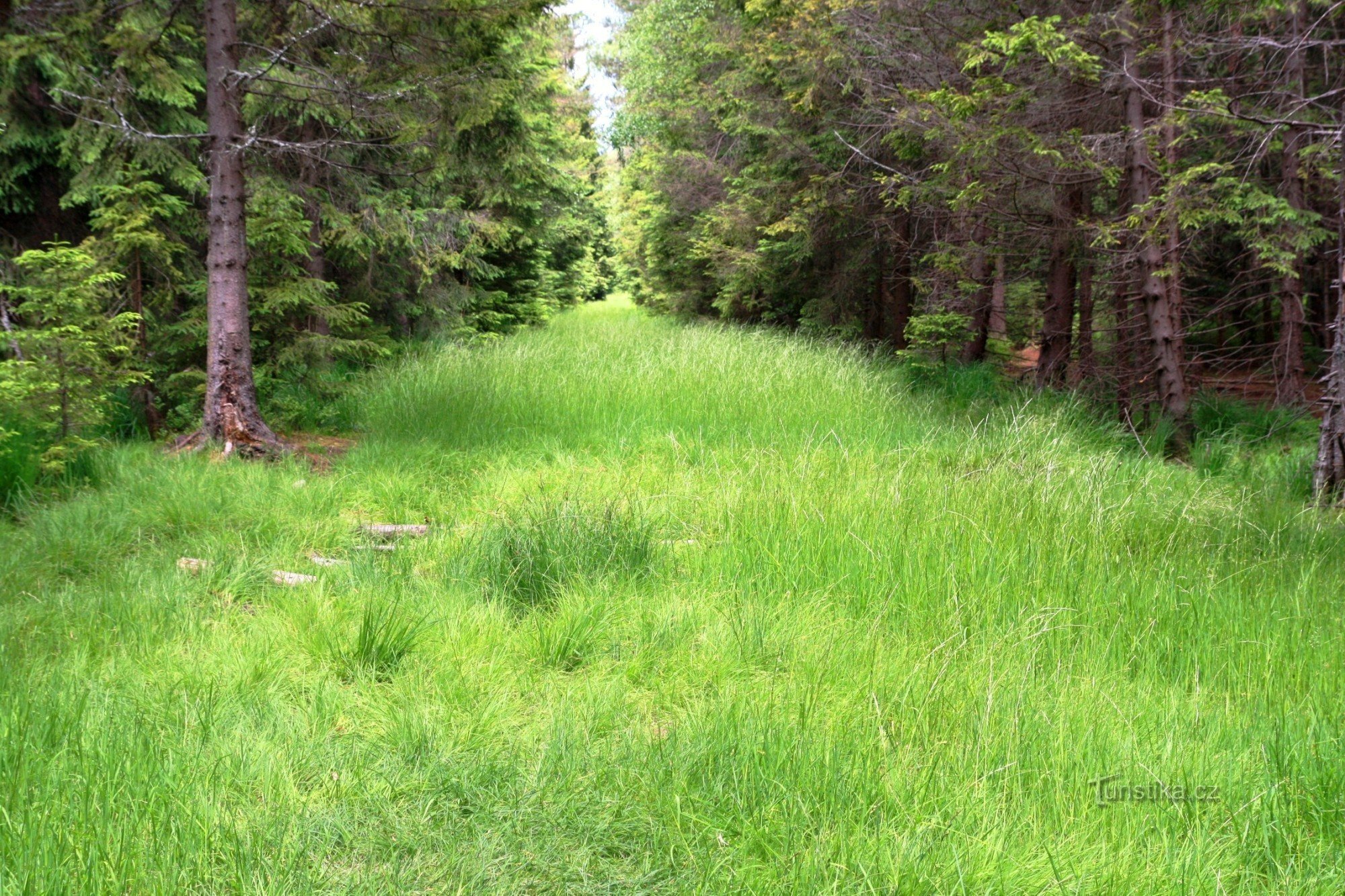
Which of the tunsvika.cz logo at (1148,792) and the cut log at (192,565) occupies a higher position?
the cut log at (192,565)

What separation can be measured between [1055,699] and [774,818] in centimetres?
124

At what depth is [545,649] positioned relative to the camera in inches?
135

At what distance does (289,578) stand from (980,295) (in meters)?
11.4

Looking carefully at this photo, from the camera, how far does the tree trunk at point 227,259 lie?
21.1ft

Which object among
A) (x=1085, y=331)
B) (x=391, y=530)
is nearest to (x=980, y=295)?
(x=1085, y=331)

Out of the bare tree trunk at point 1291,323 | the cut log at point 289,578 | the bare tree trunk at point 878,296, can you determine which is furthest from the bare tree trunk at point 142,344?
the bare tree trunk at point 1291,323

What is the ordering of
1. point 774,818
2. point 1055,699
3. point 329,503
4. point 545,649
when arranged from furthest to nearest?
point 329,503, point 545,649, point 1055,699, point 774,818

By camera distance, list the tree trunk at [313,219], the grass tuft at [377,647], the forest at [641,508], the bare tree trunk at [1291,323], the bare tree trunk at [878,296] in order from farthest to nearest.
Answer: the bare tree trunk at [878,296] → the bare tree trunk at [1291,323] → the tree trunk at [313,219] → the grass tuft at [377,647] → the forest at [641,508]

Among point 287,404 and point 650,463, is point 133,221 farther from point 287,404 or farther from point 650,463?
point 650,463

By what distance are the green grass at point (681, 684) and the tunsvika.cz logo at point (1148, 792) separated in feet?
0.09

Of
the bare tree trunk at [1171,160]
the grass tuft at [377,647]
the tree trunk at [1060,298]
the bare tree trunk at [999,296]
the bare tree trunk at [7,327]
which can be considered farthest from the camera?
the bare tree trunk at [999,296]

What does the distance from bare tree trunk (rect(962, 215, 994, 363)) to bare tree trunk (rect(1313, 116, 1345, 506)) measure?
13.9 feet

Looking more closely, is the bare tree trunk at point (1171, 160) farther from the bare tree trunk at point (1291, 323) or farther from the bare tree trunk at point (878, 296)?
the bare tree trunk at point (878, 296)

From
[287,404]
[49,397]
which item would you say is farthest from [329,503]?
[287,404]
